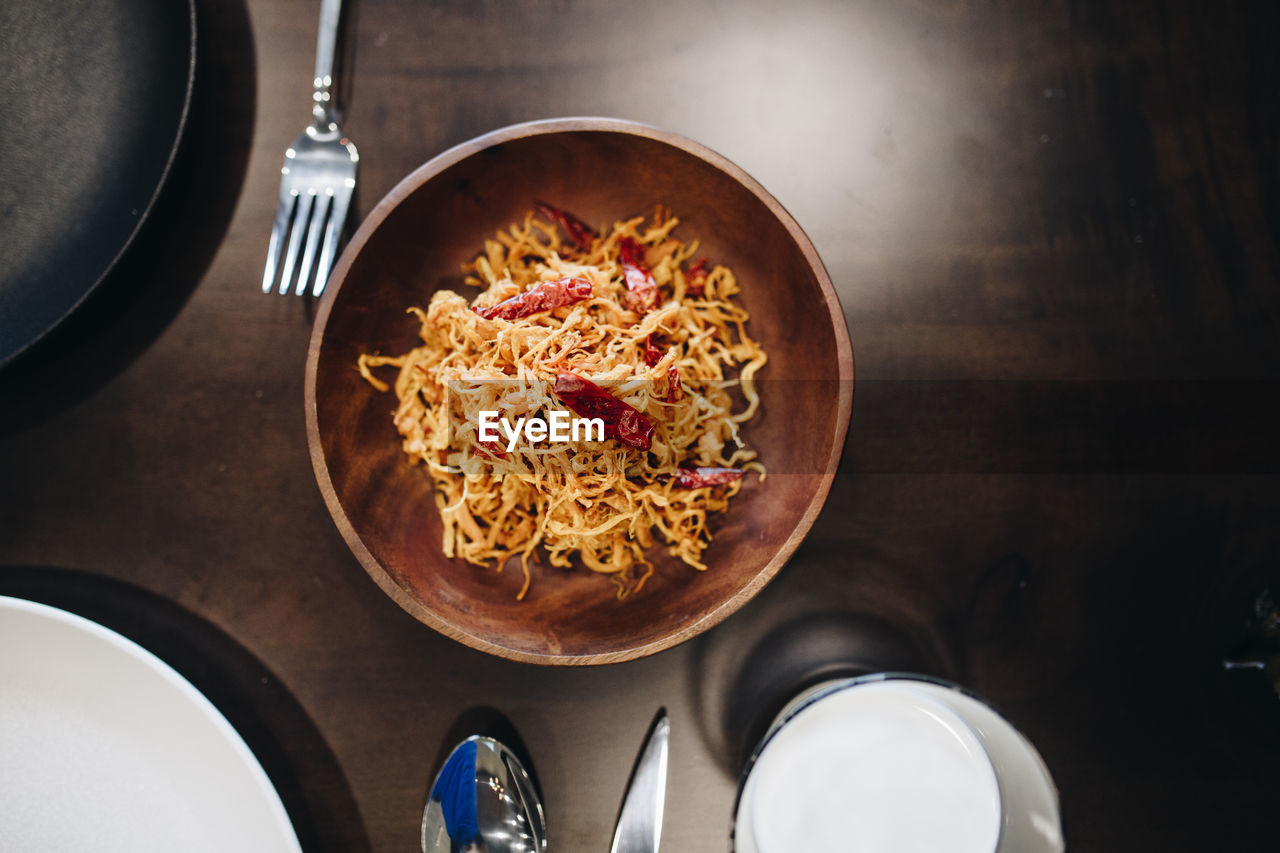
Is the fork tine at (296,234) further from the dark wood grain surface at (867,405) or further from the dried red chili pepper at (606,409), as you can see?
the dried red chili pepper at (606,409)

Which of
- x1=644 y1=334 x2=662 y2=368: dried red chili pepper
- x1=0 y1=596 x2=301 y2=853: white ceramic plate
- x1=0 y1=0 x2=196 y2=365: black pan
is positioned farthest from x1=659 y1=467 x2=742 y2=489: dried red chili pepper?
x1=0 y1=0 x2=196 y2=365: black pan

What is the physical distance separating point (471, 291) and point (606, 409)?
32cm

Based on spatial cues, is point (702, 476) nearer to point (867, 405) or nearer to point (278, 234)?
point (867, 405)

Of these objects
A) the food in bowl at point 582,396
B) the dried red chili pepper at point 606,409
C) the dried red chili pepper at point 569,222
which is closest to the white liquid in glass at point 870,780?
the food in bowl at point 582,396

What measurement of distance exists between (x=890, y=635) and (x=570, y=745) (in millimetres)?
488

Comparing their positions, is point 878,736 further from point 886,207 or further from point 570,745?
point 886,207

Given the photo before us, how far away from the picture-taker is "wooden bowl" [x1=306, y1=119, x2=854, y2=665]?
86 cm

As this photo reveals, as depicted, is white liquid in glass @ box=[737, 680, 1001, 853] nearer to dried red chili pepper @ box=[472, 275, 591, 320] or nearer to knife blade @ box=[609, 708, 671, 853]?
knife blade @ box=[609, 708, 671, 853]

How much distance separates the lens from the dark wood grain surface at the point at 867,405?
1001 mm

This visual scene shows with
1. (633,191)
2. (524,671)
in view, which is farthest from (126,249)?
(524,671)

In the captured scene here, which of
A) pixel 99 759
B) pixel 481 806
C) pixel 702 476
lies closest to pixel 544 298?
pixel 702 476

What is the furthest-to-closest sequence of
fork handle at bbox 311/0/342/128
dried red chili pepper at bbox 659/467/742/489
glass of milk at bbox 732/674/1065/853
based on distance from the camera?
fork handle at bbox 311/0/342/128 → dried red chili pepper at bbox 659/467/742/489 → glass of milk at bbox 732/674/1065/853

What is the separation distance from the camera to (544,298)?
892 millimetres

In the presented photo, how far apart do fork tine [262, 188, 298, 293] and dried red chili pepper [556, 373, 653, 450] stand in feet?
1.68
